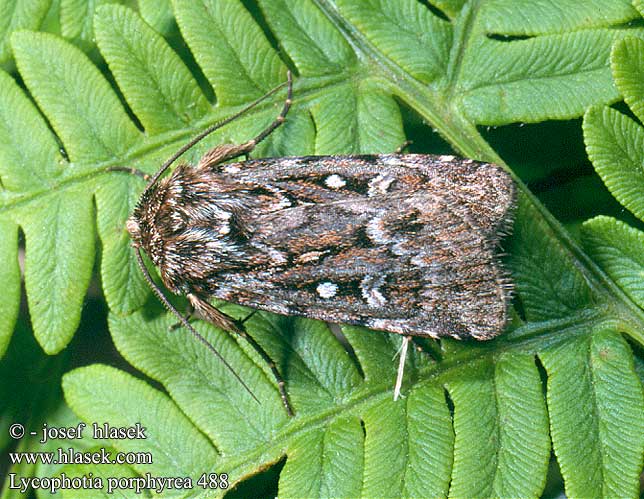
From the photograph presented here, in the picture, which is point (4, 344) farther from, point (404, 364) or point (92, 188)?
point (404, 364)

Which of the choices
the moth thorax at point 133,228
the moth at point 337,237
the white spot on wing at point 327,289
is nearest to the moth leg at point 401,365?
the moth at point 337,237

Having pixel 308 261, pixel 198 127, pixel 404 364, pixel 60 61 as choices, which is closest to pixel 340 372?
pixel 404 364

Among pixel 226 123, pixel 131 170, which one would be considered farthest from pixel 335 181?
pixel 131 170

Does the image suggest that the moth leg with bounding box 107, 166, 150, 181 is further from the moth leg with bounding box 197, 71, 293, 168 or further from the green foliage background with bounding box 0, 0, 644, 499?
the moth leg with bounding box 197, 71, 293, 168

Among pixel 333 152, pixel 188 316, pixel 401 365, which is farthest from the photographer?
pixel 188 316

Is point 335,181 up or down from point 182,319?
up

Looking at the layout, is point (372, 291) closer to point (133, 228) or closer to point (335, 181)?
point (335, 181)

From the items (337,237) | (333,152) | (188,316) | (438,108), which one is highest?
(438,108)
